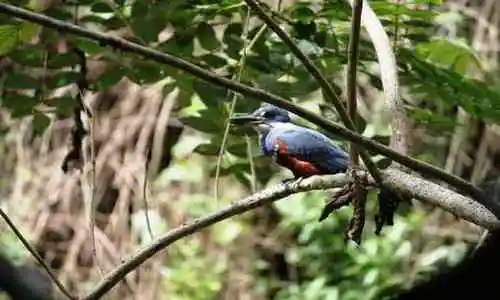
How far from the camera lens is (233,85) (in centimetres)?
71

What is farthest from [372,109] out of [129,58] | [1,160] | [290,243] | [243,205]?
[243,205]

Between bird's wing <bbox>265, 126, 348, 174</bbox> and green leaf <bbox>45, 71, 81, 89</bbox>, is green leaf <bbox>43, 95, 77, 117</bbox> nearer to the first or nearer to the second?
green leaf <bbox>45, 71, 81, 89</bbox>

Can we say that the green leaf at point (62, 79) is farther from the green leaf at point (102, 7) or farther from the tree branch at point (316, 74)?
the tree branch at point (316, 74)

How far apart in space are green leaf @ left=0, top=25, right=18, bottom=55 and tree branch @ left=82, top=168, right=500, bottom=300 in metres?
0.41

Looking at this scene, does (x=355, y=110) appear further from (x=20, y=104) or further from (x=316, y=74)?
(x=20, y=104)

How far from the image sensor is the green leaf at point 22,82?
1.35 m

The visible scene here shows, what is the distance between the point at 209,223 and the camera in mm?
949

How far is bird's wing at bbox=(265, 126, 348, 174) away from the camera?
1206mm

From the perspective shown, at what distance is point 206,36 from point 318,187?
387mm

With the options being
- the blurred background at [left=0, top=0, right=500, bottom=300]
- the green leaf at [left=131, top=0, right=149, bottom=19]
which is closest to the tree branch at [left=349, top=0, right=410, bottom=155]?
the green leaf at [left=131, top=0, right=149, bottom=19]

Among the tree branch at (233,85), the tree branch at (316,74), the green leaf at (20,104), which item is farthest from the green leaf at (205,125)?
the tree branch at (233,85)

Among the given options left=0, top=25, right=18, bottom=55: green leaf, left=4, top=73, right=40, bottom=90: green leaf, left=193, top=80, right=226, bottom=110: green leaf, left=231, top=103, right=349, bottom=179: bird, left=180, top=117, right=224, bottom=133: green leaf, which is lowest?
left=231, top=103, right=349, bottom=179: bird

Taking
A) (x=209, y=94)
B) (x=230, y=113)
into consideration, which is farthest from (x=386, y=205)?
(x=209, y=94)

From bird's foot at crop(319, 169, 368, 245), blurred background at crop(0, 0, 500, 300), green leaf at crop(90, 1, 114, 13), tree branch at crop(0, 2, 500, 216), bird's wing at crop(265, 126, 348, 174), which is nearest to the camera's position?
tree branch at crop(0, 2, 500, 216)
